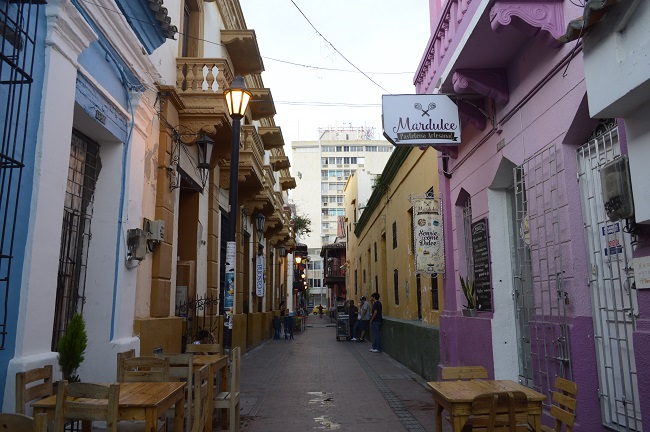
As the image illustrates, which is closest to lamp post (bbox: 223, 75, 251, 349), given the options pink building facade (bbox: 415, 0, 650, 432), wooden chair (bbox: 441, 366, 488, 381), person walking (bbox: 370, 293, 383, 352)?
pink building facade (bbox: 415, 0, 650, 432)

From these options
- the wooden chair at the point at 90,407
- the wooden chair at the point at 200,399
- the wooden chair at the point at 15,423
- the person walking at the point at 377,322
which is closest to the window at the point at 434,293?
the person walking at the point at 377,322

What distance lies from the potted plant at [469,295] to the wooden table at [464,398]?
3.05m

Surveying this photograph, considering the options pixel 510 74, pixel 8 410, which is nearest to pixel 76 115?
pixel 8 410

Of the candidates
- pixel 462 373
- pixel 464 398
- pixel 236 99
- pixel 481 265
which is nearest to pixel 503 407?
pixel 464 398

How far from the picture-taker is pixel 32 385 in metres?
4.80

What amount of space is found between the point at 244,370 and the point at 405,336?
12.6 ft

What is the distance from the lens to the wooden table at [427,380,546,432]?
4160 mm

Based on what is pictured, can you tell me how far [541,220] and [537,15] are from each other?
2.14 m

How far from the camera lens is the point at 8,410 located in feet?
15.0

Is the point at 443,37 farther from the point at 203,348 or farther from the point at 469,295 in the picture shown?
the point at 203,348

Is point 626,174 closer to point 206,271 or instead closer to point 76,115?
point 76,115

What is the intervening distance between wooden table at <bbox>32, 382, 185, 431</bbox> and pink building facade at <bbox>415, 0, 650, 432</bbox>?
12.0 ft

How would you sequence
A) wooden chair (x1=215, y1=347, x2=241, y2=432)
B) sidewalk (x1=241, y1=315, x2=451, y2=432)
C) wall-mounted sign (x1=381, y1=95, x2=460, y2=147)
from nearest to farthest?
wooden chair (x1=215, y1=347, x2=241, y2=432) → sidewalk (x1=241, y1=315, x2=451, y2=432) → wall-mounted sign (x1=381, y1=95, x2=460, y2=147)

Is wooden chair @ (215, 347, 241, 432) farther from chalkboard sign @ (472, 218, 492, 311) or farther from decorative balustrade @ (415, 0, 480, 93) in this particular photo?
decorative balustrade @ (415, 0, 480, 93)
